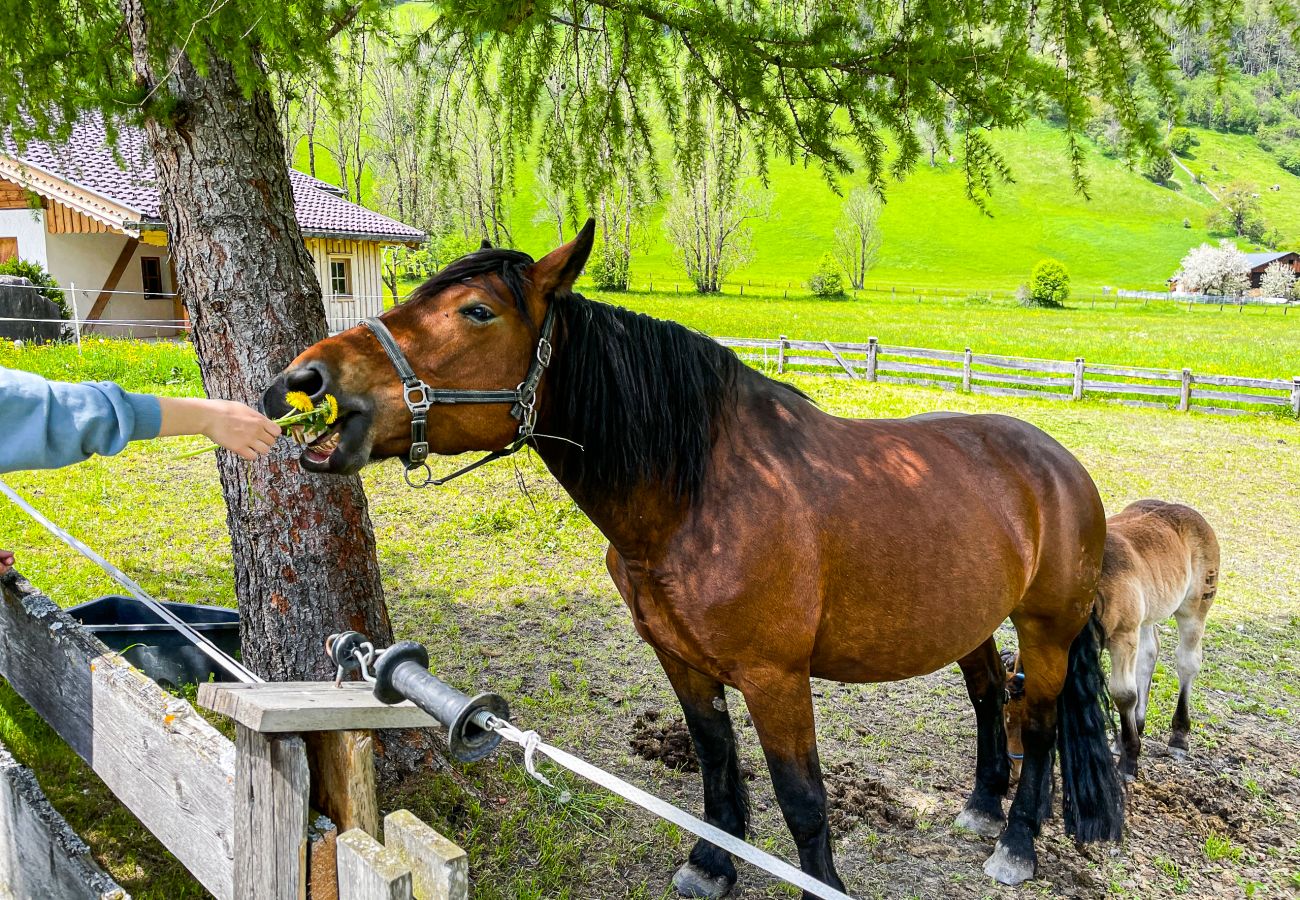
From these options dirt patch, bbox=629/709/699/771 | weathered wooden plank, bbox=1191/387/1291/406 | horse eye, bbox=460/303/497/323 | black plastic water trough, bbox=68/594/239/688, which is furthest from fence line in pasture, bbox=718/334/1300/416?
horse eye, bbox=460/303/497/323

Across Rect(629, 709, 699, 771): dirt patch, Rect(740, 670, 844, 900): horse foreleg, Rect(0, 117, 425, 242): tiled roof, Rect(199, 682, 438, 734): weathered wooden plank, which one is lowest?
Rect(629, 709, 699, 771): dirt patch

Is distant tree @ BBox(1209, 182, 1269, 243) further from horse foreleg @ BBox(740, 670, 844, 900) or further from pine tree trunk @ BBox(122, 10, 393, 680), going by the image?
pine tree trunk @ BBox(122, 10, 393, 680)

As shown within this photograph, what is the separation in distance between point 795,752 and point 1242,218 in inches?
3858

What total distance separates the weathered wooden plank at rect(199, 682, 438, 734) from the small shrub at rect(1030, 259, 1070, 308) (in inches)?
2449

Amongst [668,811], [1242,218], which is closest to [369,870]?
[668,811]

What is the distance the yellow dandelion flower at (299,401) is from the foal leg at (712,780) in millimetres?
1749

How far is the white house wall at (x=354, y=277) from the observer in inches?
900

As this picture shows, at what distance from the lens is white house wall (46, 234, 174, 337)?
19.7 meters

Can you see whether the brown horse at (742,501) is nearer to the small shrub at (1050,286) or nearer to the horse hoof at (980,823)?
the horse hoof at (980,823)

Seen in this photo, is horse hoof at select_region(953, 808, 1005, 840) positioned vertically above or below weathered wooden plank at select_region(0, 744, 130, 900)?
below

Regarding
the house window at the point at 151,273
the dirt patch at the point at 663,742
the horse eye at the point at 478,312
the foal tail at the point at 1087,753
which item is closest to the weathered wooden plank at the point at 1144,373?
the foal tail at the point at 1087,753

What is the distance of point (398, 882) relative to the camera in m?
1.27

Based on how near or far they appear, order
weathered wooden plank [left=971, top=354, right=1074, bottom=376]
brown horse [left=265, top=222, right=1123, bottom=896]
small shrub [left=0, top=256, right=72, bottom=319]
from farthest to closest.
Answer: weathered wooden plank [left=971, top=354, right=1074, bottom=376] < small shrub [left=0, top=256, right=72, bottom=319] < brown horse [left=265, top=222, right=1123, bottom=896]

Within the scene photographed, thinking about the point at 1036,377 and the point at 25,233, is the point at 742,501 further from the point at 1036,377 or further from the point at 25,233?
the point at 25,233
